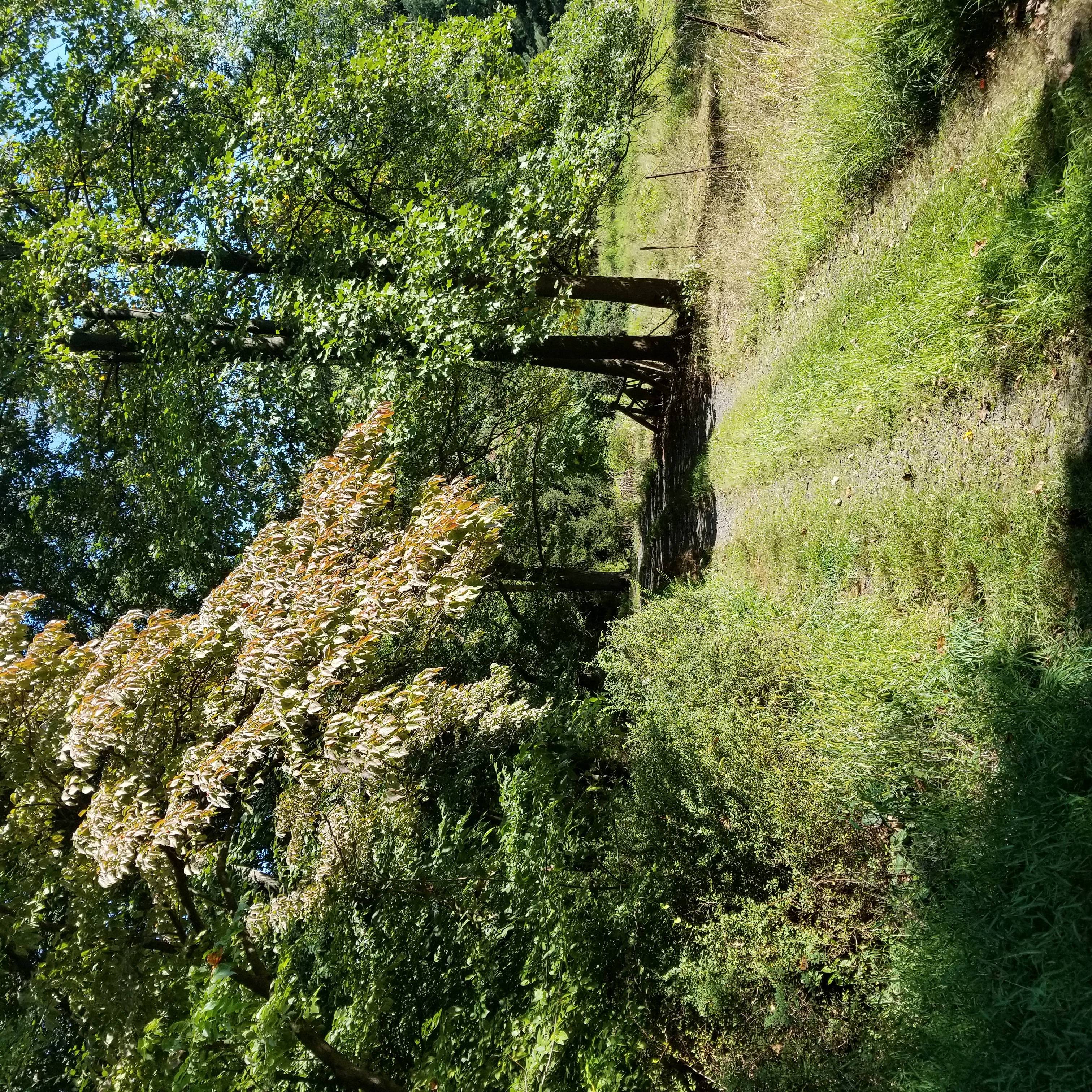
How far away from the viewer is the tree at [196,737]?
14.7 ft

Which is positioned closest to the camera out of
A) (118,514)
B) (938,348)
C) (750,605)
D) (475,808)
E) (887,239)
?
(938,348)

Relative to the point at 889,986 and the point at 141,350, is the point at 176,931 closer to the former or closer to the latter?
the point at 889,986

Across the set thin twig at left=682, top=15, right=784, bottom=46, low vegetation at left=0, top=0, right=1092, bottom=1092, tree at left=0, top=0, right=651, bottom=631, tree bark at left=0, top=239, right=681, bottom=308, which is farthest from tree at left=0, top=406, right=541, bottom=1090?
thin twig at left=682, top=15, right=784, bottom=46

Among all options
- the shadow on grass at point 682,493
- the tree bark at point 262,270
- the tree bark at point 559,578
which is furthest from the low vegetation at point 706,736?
the tree bark at point 559,578

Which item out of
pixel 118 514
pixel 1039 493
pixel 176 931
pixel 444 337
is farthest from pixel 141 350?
pixel 1039 493

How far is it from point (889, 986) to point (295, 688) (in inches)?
144

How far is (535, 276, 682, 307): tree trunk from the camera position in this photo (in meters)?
9.20

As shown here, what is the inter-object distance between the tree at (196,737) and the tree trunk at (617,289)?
13.4 ft

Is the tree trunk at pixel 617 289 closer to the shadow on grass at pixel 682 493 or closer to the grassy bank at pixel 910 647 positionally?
the shadow on grass at pixel 682 493

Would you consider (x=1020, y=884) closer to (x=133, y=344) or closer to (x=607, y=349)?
(x=607, y=349)

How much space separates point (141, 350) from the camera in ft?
29.4

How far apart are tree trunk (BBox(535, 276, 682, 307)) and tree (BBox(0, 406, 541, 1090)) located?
410 cm

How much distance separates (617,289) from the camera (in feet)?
32.5

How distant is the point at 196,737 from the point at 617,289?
6.99 m
